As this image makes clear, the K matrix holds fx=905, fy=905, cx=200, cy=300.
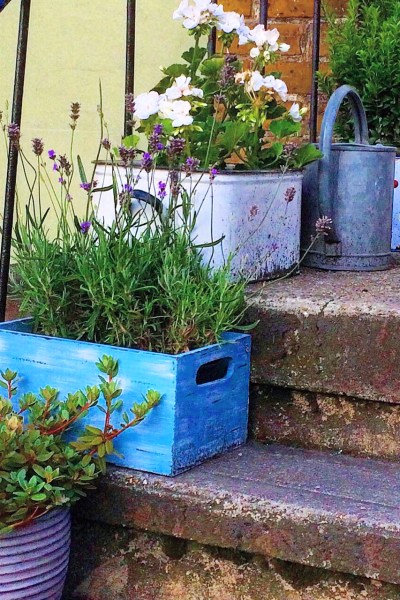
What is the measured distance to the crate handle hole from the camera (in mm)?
1532

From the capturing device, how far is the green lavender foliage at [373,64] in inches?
88.0

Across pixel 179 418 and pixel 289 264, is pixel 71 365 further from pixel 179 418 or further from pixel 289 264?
pixel 289 264

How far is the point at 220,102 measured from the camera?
5.59ft

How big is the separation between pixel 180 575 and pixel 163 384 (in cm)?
30

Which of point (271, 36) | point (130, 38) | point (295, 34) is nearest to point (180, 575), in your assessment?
point (271, 36)

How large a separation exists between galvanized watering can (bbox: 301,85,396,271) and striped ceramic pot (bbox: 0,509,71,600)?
0.86 meters

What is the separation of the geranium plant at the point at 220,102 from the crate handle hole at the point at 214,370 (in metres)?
0.35

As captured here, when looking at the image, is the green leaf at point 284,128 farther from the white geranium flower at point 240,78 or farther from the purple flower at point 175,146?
the purple flower at point 175,146

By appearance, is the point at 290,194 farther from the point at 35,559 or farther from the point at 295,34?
the point at 295,34

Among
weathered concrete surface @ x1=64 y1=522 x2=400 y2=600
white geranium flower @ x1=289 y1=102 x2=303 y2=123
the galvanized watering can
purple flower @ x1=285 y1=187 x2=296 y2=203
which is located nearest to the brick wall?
the galvanized watering can

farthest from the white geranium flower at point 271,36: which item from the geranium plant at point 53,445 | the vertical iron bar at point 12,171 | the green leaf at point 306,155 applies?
the geranium plant at point 53,445

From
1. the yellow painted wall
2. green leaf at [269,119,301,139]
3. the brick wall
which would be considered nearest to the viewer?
green leaf at [269,119,301,139]

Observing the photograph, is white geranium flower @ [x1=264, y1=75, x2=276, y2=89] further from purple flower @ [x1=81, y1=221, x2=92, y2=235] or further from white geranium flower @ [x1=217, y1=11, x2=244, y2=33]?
purple flower @ [x1=81, y1=221, x2=92, y2=235]

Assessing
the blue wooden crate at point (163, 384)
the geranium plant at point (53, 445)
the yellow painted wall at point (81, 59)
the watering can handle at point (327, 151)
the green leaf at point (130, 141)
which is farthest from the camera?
the yellow painted wall at point (81, 59)
